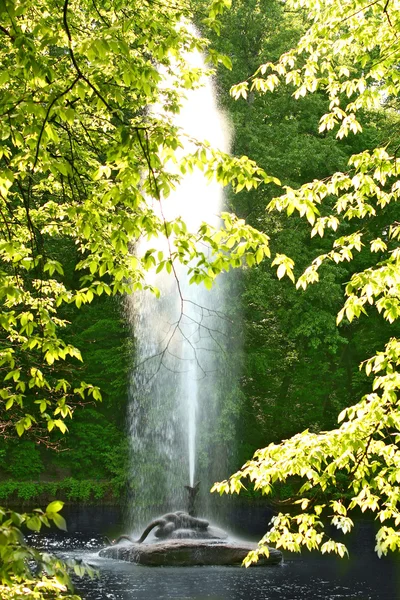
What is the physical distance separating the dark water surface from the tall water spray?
235 inches

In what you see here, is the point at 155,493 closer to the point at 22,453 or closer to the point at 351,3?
the point at 22,453

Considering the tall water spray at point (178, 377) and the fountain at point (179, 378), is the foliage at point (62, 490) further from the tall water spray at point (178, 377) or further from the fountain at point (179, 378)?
the fountain at point (179, 378)

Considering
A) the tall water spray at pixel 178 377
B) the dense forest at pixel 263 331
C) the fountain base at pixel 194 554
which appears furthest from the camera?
the dense forest at pixel 263 331

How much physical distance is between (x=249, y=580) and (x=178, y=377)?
9.67m

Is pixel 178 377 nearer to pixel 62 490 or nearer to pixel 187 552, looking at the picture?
pixel 62 490

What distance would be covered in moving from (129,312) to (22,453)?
17.8 ft

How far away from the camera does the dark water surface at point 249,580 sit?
11.4m

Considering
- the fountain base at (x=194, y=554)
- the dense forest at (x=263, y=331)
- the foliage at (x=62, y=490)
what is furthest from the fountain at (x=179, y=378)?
the fountain base at (x=194, y=554)

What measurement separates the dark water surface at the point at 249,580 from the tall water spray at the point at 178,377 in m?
5.97

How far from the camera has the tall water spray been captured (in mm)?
21453

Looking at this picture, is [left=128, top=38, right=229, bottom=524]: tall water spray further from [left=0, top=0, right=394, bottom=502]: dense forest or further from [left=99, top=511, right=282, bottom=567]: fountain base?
[left=99, top=511, right=282, bottom=567]: fountain base

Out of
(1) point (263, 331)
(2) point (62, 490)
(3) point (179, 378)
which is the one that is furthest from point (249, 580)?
(1) point (263, 331)

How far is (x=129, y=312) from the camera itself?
75.2 ft

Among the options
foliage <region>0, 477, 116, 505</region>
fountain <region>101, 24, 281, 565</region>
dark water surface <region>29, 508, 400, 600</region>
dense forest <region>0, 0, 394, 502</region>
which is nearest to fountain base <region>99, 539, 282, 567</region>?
dark water surface <region>29, 508, 400, 600</region>
